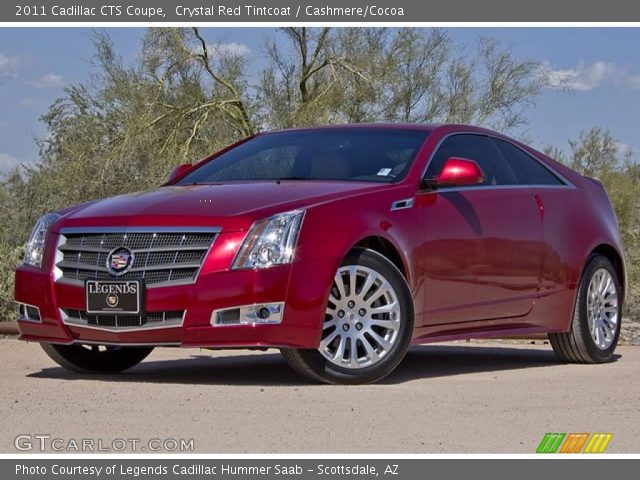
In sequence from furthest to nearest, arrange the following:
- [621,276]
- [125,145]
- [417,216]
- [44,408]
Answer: [125,145]
[621,276]
[417,216]
[44,408]

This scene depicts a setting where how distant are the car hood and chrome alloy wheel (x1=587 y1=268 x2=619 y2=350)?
2596 mm

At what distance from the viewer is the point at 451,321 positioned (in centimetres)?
870

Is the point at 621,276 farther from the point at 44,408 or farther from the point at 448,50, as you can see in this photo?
the point at 448,50

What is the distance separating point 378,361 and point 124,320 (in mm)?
1501

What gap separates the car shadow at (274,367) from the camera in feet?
28.0

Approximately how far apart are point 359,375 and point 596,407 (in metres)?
1.43

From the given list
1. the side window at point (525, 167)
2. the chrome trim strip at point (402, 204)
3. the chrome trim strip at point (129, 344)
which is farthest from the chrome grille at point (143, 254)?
the side window at point (525, 167)

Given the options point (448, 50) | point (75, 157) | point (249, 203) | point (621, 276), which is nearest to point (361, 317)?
point (249, 203)

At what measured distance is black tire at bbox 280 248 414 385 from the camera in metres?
7.71

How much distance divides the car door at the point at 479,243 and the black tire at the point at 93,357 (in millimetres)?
2111

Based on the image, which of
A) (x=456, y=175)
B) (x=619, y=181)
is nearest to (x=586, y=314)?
(x=456, y=175)

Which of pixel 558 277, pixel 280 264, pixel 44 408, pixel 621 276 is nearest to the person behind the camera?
pixel 44 408

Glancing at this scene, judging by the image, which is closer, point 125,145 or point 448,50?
point 125,145

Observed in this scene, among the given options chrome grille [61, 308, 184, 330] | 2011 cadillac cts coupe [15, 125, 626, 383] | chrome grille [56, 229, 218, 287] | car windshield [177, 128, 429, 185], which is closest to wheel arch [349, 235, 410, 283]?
2011 cadillac cts coupe [15, 125, 626, 383]
